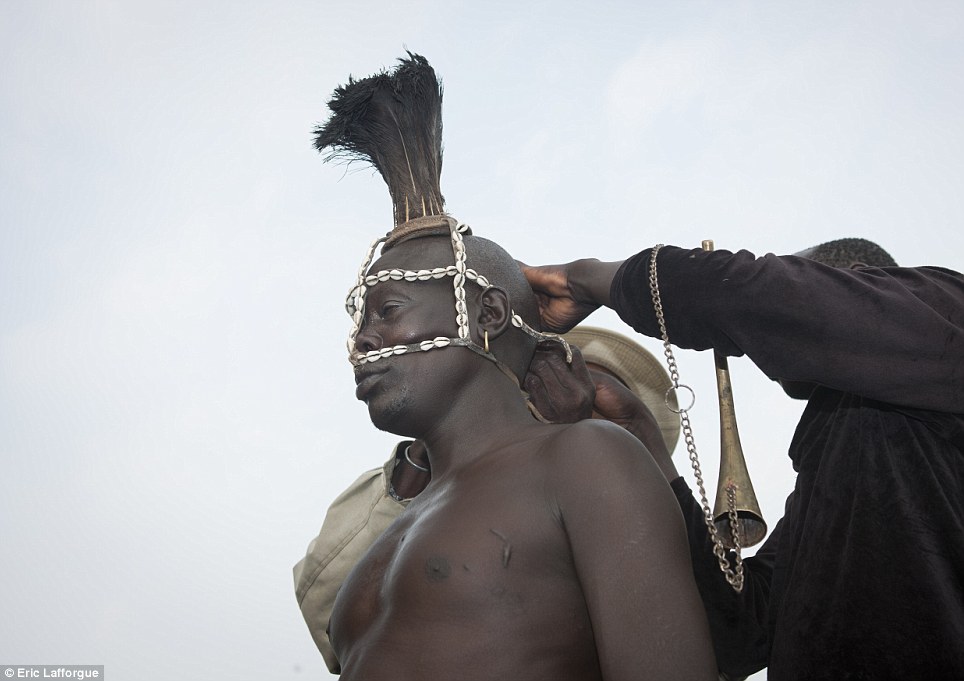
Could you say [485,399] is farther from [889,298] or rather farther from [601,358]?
[601,358]

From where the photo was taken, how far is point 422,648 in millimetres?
2715

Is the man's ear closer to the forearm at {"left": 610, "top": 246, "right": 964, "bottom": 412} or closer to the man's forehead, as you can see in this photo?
the man's forehead

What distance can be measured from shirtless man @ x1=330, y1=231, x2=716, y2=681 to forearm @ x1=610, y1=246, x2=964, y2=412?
471 millimetres

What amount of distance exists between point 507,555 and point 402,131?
1945mm

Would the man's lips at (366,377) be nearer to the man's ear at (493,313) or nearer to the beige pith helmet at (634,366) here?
the man's ear at (493,313)

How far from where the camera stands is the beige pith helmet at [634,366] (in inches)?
202

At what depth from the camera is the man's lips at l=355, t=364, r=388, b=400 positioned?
11.0ft

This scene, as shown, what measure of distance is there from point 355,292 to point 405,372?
1.40 feet

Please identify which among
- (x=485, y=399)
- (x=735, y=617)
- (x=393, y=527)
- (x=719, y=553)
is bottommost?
(x=735, y=617)

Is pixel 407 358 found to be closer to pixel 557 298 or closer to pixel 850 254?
pixel 557 298

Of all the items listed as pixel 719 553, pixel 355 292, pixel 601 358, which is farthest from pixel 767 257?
pixel 601 358

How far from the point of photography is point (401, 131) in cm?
398

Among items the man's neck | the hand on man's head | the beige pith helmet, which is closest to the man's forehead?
the hand on man's head

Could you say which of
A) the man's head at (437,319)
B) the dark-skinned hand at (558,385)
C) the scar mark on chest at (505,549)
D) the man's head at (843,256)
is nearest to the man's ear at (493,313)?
the man's head at (437,319)
